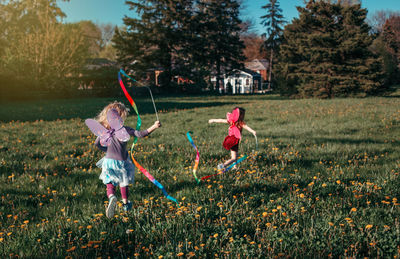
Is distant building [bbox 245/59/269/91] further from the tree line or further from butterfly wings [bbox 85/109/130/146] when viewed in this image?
butterfly wings [bbox 85/109/130/146]

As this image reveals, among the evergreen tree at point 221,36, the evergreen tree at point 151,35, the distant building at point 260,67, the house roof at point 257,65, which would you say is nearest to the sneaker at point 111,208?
the evergreen tree at point 151,35

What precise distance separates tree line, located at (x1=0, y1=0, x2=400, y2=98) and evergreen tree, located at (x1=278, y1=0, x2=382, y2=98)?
11 cm

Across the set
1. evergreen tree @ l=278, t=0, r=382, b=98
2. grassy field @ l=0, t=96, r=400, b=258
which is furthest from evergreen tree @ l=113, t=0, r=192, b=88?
grassy field @ l=0, t=96, r=400, b=258

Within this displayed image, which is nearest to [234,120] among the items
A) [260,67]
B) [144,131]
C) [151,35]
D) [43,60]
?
[144,131]

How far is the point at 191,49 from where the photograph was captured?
156ft

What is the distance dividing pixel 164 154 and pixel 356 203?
4.53m

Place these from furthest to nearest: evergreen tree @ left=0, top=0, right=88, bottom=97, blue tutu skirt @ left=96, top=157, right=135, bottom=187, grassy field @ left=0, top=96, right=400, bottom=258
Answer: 1. evergreen tree @ left=0, top=0, right=88, bottom=97
2. blue tutu skirt @ left=96, top=157, right=135, bottom=187
3. grassy field @ left=0, top=96, right=400, bottom=258

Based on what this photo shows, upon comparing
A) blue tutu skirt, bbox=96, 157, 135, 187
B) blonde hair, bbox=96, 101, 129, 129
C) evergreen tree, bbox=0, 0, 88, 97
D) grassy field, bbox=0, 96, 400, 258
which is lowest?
grassy field, bbox=0, 96, 400, 258

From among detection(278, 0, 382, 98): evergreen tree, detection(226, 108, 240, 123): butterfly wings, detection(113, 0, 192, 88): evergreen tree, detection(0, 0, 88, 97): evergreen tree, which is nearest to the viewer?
detection(226, 108, 240, 123): butterfly wings

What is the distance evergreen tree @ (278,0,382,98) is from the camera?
105 ft

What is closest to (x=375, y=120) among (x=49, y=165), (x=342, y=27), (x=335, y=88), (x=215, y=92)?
(x=49, y=165)

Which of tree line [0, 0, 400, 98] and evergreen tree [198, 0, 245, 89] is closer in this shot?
tree line [0, 0, 400, 98]

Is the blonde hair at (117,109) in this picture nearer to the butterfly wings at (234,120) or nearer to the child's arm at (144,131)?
the child's arm at (144,131)

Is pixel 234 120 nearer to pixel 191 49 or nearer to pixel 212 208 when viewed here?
pixel 212 208
